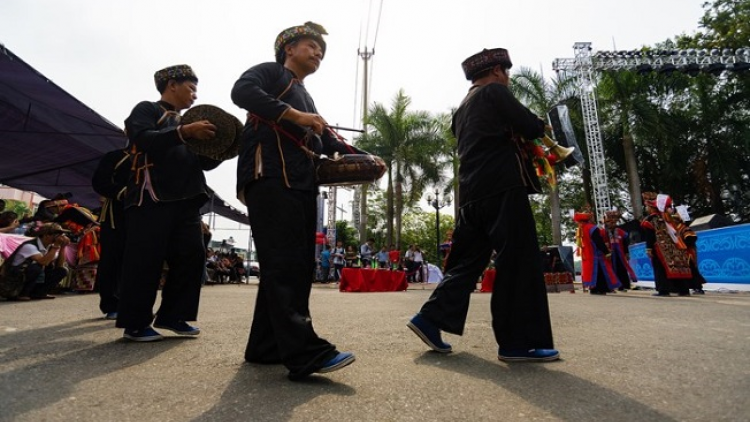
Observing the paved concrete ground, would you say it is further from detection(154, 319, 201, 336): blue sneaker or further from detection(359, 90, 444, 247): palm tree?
detection(359, 90, 444, 247): palm tree

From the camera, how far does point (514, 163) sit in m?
2.65

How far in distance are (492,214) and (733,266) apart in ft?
36.0

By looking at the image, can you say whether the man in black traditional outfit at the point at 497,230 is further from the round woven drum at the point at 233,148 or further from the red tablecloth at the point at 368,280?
the red tablecloth at the point at 368,280

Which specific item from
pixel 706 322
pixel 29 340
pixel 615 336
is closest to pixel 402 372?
pixel 615 336

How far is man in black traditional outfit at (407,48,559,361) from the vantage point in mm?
2447

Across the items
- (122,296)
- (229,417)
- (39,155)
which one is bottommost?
(229,417)

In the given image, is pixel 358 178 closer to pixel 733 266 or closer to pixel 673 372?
pixel 673 372

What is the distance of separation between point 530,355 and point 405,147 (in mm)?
23348

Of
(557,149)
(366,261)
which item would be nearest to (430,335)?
(557,149)

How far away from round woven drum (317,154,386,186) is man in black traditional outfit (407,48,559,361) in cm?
71

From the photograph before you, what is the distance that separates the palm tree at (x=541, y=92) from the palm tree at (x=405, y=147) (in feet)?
16.7

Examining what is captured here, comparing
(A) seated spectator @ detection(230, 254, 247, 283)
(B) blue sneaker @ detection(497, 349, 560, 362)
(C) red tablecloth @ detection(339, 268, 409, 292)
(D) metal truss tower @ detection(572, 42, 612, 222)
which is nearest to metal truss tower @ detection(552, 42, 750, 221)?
(D) metal truss tower @ detection(572, 42, 612, 222)

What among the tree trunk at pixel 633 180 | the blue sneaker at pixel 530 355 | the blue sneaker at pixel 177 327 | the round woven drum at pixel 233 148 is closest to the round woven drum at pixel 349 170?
the round woven drum at pixel 233 148

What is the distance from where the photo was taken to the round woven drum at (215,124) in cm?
286
